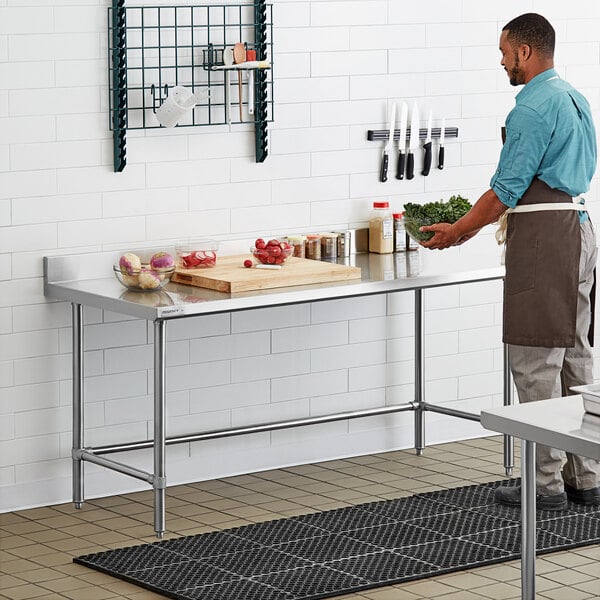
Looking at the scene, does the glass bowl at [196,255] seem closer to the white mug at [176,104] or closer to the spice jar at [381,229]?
the white mug at [176,104]

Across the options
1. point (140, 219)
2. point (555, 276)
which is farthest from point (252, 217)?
point (555, 276)

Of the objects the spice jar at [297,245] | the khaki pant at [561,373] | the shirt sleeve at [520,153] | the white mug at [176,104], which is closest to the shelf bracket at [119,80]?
the white mug at [176,104]

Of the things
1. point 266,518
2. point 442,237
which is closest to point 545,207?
point 442,237

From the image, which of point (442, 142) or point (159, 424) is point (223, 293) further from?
point (442, 142)

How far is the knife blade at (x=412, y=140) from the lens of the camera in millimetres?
6195

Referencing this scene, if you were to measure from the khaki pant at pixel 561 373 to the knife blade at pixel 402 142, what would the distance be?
1221mm

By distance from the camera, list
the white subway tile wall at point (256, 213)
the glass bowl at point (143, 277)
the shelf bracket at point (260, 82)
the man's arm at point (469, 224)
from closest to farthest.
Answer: the man's arm at point (469, 224)
the glass bowl at point (143, 277)
the white subway tile wall at point (256, 213)
the shelf bracket at point (260, 82)

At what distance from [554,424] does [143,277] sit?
227cm

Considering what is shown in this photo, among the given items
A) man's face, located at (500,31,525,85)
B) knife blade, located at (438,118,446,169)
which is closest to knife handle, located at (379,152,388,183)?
knife blade, located at (438,118,446,169)

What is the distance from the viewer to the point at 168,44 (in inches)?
219

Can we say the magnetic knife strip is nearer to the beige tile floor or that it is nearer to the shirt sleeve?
the shirt sleeve

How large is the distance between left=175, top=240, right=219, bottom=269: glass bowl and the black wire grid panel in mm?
419

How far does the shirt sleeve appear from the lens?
4.94 meters

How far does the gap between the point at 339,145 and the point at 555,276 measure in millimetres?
1344
